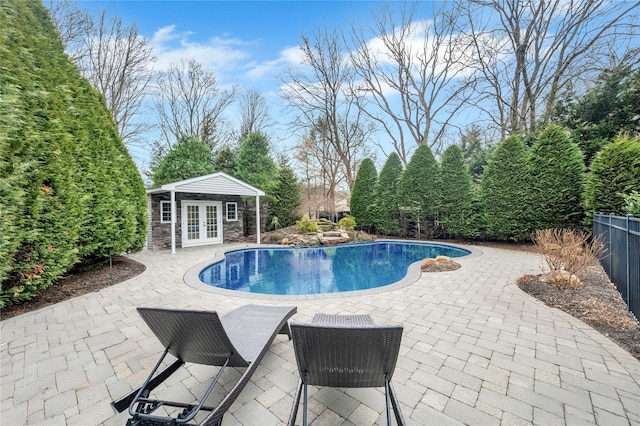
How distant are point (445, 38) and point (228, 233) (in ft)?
56.0

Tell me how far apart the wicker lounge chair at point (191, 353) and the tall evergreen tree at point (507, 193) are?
11.5 meters

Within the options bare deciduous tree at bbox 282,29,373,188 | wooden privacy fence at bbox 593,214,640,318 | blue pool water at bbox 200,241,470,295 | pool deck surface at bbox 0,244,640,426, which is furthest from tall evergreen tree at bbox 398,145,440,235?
pool deck surface at bbox 0,244,640,426

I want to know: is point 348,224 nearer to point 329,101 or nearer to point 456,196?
point 456,196

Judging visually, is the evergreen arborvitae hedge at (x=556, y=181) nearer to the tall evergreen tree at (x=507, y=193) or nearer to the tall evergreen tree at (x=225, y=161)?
the tall evergreen tree at (x=507, y=193)

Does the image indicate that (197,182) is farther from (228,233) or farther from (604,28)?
(604,28)

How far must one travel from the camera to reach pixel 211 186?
1109cm

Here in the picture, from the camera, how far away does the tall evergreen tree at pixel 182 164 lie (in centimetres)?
1459

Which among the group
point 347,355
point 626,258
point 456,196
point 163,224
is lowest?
point 347,355

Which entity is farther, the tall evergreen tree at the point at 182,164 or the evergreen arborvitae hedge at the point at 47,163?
the tall evergreen tree at the point at 182,164

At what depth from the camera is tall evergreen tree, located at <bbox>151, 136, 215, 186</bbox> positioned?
14594mm

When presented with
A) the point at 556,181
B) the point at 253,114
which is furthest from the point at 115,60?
the point at 556,181

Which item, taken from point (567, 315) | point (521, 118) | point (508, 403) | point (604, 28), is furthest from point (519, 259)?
point (604, 28)

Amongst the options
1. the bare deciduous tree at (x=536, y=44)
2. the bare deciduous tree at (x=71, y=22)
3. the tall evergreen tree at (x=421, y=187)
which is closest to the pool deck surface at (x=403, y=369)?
the tall evergreen tree at (x=421, y=187)

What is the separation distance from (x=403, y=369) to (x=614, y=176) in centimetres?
937
